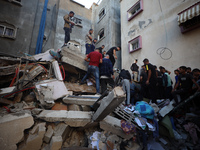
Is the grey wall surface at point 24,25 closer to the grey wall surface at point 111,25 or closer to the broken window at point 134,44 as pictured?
the grey wall surface at point 111,25

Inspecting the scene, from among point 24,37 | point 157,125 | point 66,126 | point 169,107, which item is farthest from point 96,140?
point 24,37

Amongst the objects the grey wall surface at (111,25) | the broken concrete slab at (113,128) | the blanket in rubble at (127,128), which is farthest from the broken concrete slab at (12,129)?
the grey wall surface at (111,25)

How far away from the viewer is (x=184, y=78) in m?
3.44

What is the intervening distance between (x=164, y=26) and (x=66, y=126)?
22.7 ft

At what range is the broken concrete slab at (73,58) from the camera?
4.36 meters

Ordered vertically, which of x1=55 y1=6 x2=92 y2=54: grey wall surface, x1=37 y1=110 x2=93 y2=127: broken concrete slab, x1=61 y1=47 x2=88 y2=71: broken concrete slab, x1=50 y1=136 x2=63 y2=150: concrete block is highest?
x1=55 y1=6 x2=92 y2=54: grey wall surface

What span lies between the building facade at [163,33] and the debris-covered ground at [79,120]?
2771 millimetres

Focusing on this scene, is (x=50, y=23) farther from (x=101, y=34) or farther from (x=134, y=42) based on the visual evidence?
(x=134, y=42)

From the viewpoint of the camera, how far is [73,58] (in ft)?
15.0

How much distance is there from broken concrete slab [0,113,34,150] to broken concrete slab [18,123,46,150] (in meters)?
0.11

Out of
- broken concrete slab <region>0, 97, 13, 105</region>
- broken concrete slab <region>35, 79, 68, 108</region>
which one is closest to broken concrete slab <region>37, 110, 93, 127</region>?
broken concrete slab <region>35, 79, 68, 108</region>

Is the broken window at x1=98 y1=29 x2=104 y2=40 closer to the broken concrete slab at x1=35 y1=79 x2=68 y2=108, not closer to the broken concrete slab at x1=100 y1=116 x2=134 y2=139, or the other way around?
the broken concrete slab at x1=35 y1=79 x2=68 y2=108

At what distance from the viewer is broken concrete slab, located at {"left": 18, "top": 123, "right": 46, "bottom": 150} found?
68.0 inches

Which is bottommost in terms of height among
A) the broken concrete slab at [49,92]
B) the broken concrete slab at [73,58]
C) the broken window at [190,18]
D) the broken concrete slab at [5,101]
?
the broken concrete slab at [5,101]
